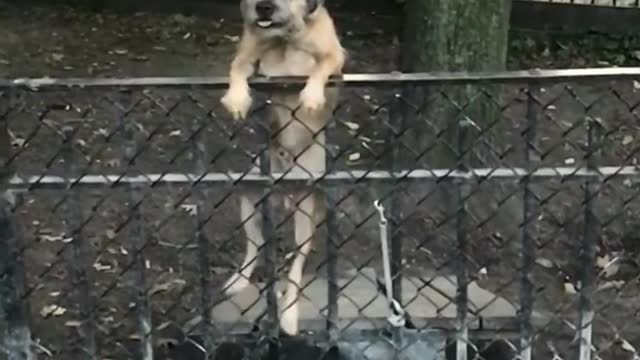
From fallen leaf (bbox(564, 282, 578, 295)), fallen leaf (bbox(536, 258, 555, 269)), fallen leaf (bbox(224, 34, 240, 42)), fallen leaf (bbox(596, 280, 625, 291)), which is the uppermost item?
fallen leaf (bbox(224, 34, 240, 42))

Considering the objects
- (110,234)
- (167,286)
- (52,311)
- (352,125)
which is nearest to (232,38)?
(352,125)

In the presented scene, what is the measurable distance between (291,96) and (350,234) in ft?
3.86

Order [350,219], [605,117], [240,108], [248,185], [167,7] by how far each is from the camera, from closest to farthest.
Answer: [248,185], [240,108], [350,219], [605,117], [167,7]

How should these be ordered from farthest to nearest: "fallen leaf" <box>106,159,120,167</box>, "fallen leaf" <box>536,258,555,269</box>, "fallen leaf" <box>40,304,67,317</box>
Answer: "fallen leaf" <box>106,159,120,167</box> < "fallen leaf" <box>536,258,555,269</box> < "fallen leaf" <box>40,304,67,317</box>

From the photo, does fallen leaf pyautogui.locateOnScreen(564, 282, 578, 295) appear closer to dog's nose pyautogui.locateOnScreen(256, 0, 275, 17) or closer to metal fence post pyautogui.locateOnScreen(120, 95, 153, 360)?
dog's nose pyautogui.locateOnScreen(256, 0, 275, 17)

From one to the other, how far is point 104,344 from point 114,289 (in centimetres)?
44

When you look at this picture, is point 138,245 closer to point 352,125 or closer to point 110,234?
point 110,234

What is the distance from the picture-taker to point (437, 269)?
520cm

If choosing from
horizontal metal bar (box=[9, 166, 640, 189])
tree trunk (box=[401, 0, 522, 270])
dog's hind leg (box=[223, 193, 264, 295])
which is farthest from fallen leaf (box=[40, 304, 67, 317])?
tree trunk (box=[401, 0, 522, 270])

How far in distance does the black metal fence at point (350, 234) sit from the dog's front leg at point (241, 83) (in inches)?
5.2

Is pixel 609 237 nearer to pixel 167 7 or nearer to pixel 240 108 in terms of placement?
pixel 240 108

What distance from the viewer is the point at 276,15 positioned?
4633mm

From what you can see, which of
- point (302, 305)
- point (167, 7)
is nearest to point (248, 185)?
point (302, 305)

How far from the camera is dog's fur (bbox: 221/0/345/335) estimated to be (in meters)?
4.56
